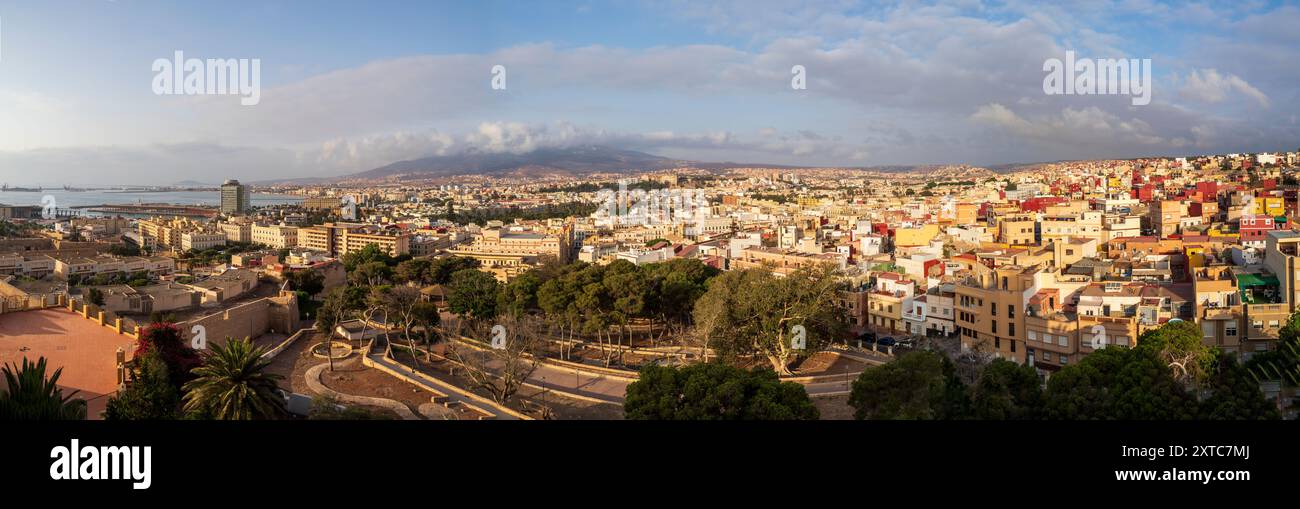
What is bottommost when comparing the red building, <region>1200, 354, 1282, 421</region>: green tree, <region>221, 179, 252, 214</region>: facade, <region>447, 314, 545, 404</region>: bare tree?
<region>447, 314, 545, 404</region>: bare tree

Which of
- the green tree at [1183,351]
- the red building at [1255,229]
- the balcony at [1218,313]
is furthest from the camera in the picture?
the red building at [1255,229]

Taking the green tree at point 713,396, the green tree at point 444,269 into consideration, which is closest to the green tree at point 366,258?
the green tree at point 444,269

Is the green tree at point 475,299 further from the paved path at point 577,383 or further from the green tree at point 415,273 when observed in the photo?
the green tree at point 415,273

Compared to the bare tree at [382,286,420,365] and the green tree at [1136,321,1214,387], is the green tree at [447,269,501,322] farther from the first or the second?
the green tree at [1136,321,1214,387]

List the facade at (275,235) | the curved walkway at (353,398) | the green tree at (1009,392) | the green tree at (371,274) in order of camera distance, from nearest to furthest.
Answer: the green tree at (1009,392) → the curved walkway at (353,398) → the green tree at (371,274) → the facade at (275,235)

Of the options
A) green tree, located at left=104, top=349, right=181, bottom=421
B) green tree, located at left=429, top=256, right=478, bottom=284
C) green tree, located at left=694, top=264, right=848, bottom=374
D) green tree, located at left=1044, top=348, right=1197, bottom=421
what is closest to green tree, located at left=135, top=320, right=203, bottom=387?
green tree, located at left=104, top=349, right=181, bottom=421

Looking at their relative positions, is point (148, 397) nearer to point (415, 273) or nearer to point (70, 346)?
point (70, 346)

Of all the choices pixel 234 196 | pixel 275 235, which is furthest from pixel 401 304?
pixel 234 196
